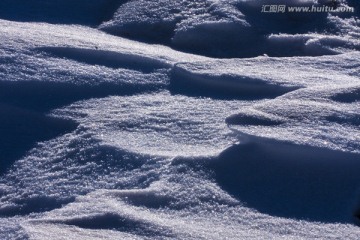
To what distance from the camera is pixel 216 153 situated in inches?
58.3

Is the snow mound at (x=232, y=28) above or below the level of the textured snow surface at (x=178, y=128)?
above

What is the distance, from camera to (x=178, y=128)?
1.61 metres

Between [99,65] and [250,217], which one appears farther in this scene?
[99,65]

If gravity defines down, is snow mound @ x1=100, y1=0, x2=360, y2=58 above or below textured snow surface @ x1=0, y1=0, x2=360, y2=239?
above

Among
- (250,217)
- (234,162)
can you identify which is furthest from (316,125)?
(250,217)

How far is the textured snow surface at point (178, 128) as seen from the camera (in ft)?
4.34

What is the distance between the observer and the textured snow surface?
4.34 feet

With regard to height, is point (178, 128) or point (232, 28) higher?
point (232, 28)

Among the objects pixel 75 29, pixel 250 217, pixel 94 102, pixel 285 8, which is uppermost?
pixel 285 8

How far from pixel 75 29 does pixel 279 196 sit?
108cm

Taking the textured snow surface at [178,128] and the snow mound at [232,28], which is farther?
the snow mound at [232,28]

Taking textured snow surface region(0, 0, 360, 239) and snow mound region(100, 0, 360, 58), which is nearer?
textured snow surface region(0, 0, 360, 239)

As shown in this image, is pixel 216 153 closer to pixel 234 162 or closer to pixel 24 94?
pixel 234 162

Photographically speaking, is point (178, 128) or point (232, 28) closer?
point (178, 128)
